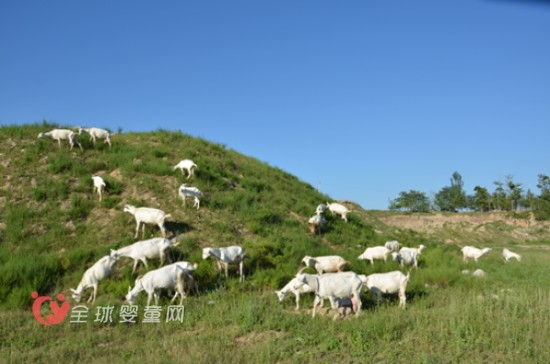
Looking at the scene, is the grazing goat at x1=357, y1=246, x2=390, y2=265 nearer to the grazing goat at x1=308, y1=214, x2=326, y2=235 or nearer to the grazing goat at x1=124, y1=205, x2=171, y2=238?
the grazing goat at x1=308, y1=214, x2=326, y2=235

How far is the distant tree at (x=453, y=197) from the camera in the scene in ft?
324

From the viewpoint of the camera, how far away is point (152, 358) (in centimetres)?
671

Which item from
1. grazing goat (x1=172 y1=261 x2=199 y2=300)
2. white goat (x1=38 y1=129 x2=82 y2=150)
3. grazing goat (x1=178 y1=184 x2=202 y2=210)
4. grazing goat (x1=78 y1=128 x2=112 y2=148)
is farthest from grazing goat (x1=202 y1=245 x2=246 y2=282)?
white goat (x1=38 y1=129 x2=82 y2=150)

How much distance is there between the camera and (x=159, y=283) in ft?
31.7

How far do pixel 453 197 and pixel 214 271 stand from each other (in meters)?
105

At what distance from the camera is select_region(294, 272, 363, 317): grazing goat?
29.8ft

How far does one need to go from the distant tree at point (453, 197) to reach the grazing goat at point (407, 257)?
92.8m

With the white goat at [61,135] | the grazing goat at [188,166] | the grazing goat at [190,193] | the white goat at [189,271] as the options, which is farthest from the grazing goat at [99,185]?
the white goat at [189,271]

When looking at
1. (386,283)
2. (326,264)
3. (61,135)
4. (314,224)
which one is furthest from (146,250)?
(61,135)

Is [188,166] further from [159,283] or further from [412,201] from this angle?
[412,201]

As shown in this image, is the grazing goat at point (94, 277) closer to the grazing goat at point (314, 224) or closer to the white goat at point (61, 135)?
the grazing goat at point (314, 224)

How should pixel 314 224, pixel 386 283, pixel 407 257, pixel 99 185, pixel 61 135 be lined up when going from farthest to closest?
pixel 61 135
pixel 314 224
pixel 99 185
pixel 407 257
pixel 386 283

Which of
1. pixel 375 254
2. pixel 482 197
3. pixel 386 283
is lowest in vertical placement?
pixel 386 283

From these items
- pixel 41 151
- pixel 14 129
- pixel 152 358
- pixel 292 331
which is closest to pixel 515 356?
pixel 292 331
